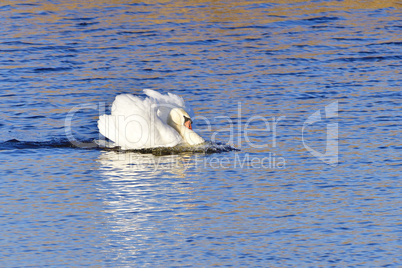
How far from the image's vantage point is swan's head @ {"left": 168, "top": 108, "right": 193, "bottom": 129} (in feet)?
42.1

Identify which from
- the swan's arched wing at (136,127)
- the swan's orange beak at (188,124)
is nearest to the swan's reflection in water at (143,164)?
the swan's arched wing at (136,127)

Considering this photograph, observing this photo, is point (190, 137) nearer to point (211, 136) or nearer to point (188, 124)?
point (188, 124)

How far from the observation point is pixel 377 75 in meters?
16.1

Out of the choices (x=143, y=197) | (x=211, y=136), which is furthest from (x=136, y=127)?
(x=143, y=197)

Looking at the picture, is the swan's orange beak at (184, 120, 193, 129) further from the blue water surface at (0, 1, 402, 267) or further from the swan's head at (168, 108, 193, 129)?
the blue water surface at (0, 1, 402, 267)

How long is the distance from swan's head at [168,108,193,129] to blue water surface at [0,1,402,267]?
41cm

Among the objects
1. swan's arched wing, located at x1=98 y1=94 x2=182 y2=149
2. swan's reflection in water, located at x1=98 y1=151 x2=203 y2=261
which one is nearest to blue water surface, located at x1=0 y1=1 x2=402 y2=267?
swan's reflection in water, located at x1=98 y1=151 x2=203 y2=261

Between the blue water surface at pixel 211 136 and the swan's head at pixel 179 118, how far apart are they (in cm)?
41

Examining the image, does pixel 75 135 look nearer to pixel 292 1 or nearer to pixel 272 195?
pixel 272 195

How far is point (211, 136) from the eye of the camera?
12922 mm

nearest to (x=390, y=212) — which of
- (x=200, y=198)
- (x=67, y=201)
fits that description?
(x=200, y=198)

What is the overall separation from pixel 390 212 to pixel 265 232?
154 cm

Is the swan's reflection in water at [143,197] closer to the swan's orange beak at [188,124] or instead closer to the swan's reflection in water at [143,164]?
the swan's reflection in water at [143,164]

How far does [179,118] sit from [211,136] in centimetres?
60
